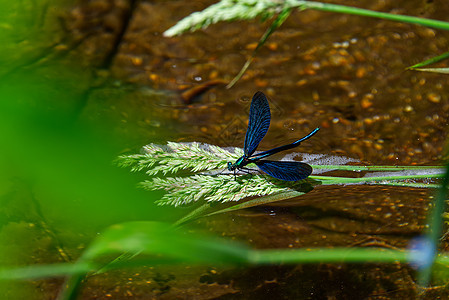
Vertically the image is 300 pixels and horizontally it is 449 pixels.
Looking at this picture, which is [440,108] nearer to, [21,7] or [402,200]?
[402,200]

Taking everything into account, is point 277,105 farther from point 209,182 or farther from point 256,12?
point 256,12

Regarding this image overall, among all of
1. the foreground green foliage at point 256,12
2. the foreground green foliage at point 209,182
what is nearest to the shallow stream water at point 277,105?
the foreground green foliage at point 209,182

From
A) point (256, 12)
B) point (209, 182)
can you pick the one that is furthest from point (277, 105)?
point (256, 12)

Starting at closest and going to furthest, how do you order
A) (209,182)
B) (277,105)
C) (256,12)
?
(256,12), (209,182), (277,105)

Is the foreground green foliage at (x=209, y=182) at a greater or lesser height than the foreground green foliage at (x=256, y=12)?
lesser

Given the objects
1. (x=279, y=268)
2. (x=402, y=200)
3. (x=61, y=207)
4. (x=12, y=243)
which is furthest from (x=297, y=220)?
(x=12, y=243)

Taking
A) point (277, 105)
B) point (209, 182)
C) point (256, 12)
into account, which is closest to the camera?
point (256, 12)

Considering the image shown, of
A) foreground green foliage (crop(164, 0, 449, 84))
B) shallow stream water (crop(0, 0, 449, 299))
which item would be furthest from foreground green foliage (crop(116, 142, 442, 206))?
foreground green foliage (crop(164, 0, 449, 84))

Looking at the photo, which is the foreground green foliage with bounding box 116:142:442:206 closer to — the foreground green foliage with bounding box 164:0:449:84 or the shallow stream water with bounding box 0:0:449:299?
the shallow stream water with bounding box 0:0:449:299

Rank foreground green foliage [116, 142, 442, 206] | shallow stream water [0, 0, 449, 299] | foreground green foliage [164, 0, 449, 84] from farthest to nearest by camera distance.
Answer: shallow stream water [0, 0, 449, 299] → foreground green foliage [116, 142, 442, 206] → foreground green foliage [164, 0, 449, 84]

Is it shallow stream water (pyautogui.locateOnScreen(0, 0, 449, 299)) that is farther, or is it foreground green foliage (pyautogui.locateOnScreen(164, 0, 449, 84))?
shallow stream water (pyautogui.locateOnScreen(0, 0, 449, 299))

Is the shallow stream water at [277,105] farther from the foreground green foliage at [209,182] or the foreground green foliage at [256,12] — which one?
the foreground green foliage at [256,12]
